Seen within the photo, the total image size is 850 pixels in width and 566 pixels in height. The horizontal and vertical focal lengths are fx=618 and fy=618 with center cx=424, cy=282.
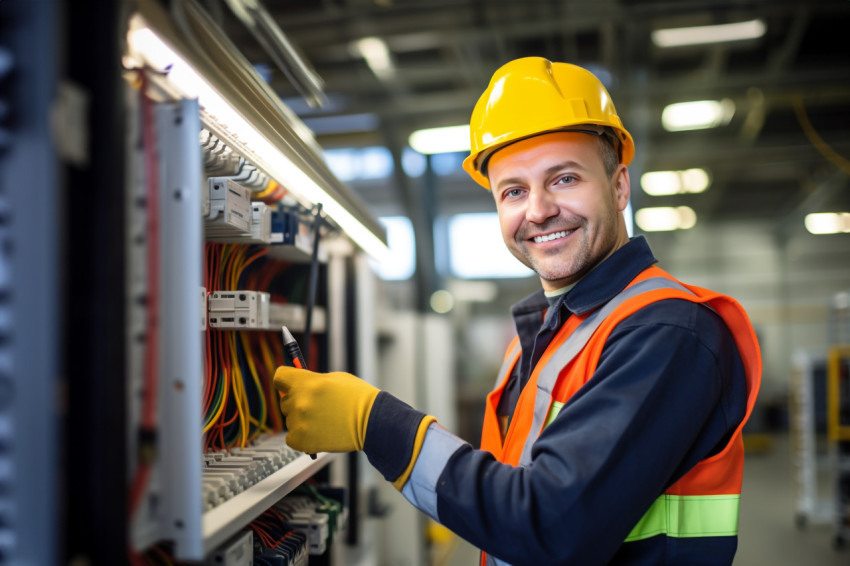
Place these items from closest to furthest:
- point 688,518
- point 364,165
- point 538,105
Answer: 1. point 688,518
2. point 538,105
3. point 364,165

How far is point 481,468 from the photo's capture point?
3.05 ft

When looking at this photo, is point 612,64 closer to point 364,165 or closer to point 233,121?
point 233,121

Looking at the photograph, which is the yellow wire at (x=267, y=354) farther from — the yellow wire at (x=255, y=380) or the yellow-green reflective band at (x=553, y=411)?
the yellow-green reflective band at (x=553, y=411)

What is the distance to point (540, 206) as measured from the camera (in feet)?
A: 3.93

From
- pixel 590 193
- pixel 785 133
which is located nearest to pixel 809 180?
pixel 785 133

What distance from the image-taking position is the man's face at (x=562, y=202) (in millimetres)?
1199

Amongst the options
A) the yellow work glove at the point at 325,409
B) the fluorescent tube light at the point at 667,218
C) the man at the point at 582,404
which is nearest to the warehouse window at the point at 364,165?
the fluorescent tube light at the point at 667,218

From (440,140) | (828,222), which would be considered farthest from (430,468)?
(828,222)

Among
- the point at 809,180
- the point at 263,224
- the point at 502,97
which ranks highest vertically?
the point at 809,180

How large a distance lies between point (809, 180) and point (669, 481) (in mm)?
10161

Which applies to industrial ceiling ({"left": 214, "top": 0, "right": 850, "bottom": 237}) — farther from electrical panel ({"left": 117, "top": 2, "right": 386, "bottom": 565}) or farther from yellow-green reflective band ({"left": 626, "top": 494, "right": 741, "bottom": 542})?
yellow-green reflective band ({"left": 626, "top": 494, "right": 741, "bottom": 542})

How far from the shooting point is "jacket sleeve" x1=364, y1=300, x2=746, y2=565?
33.8 inches

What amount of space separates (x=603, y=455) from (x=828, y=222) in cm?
1123

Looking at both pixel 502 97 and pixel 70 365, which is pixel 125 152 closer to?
pixel 70 365
